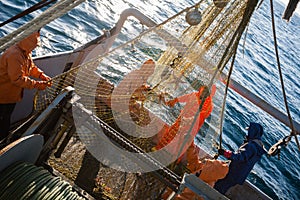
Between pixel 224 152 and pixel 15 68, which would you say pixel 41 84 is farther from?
pixel 224 152

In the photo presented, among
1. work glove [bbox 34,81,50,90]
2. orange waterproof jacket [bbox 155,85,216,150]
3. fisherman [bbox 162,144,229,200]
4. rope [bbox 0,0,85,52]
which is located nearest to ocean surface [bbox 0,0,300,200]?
orange waterproof jacket [bbox 155,85,216,150]

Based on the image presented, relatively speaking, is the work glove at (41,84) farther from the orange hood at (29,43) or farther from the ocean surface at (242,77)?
the ocean surface at (242,77)

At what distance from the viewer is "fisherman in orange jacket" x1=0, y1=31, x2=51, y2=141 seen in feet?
14.7

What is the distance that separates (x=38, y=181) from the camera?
11.5ft

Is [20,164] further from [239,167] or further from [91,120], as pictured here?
[239,167]

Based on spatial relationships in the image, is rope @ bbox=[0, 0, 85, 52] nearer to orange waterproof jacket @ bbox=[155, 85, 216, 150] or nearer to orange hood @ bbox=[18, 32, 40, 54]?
orange hood @ bbox=[18, 32, 40, 54]

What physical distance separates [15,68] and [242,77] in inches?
671

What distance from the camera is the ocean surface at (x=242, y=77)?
481 inches

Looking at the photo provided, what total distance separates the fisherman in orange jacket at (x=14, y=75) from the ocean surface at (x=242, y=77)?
5.12 m

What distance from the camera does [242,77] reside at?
20.0 metres

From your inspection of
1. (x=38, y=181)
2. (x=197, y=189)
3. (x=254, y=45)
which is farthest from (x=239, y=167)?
(x=254, y=45)

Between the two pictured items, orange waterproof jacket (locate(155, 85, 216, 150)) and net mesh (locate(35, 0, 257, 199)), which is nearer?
net mesh (locate(35, 0, 257, 199))

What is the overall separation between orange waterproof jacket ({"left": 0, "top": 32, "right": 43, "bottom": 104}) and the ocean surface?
16.9 feet

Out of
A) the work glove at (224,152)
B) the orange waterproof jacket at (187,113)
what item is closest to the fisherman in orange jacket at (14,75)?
the orange waterproof jacket at (187,113)
